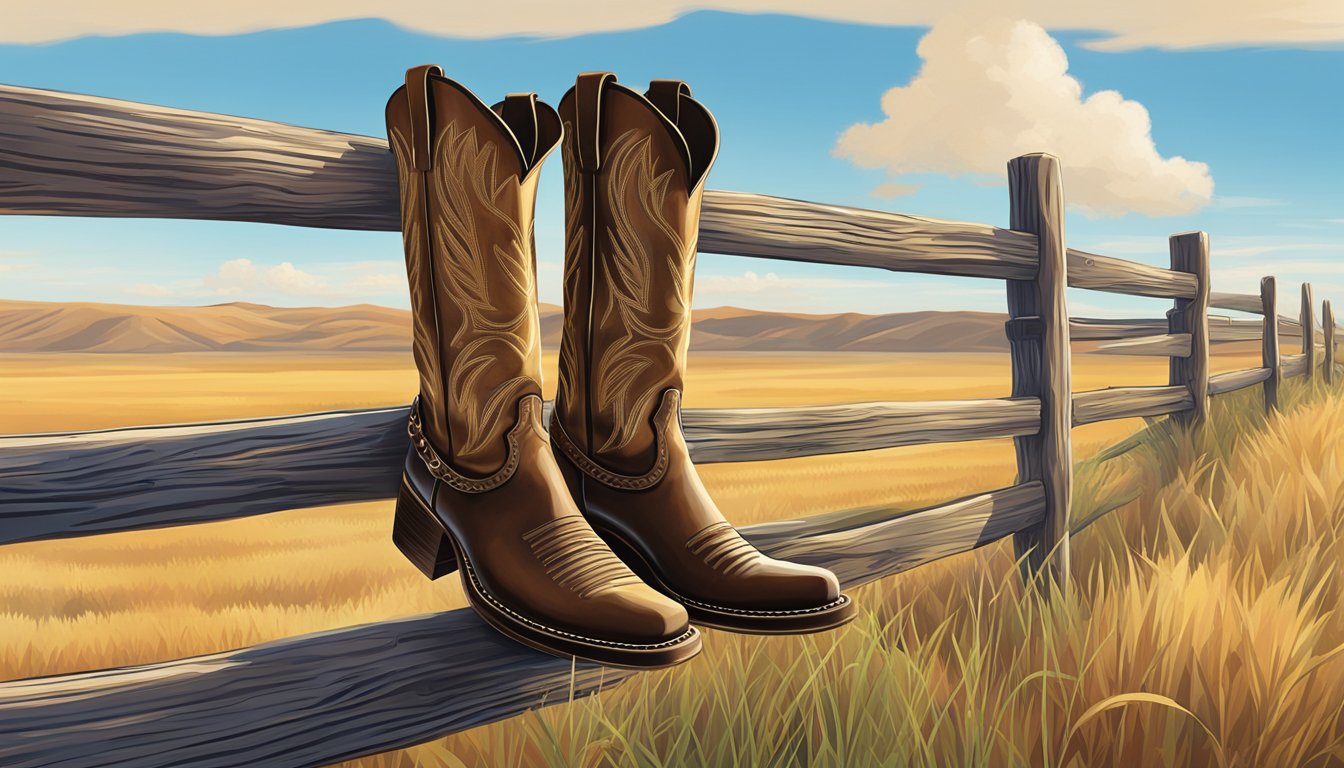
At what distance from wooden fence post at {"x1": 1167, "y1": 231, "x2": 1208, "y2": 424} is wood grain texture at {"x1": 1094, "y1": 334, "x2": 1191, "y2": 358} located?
6 centimetres

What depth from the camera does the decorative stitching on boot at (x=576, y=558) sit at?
1308mm

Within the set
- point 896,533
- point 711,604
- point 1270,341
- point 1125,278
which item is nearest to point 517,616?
point 711,604

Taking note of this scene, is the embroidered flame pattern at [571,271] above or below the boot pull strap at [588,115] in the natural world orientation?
below

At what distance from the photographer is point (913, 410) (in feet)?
8.06

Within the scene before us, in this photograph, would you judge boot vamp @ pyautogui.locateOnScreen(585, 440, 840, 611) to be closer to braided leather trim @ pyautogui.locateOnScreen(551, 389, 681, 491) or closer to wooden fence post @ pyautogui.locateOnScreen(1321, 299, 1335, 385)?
braided leather trim @ pyautogui.locateOnScreen(551, 389, 681, 491)

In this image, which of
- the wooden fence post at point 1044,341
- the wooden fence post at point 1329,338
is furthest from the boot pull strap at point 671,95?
the wooden fence post at point 1329,338

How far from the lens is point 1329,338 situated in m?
9.49

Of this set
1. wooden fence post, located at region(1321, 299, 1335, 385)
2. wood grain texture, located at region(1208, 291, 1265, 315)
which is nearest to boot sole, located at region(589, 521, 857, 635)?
wood grain texture, located at region(1208, 291, 1265, 315)

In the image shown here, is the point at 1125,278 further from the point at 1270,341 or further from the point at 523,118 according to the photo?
the point at 1270,341

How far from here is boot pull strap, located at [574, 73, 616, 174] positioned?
4.65 feet

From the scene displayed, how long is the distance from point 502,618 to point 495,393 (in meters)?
0.32

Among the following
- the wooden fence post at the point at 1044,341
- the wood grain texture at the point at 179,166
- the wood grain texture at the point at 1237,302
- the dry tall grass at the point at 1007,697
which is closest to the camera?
the wood grain texture at the point at 179,166

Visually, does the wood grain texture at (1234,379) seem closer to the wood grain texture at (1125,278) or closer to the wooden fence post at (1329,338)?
the wood grain texture at (1125,278)

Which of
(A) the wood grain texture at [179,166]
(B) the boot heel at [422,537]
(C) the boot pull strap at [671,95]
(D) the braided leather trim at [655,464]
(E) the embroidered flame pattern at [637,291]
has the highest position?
(C) the boot pull strap at [671,95]
